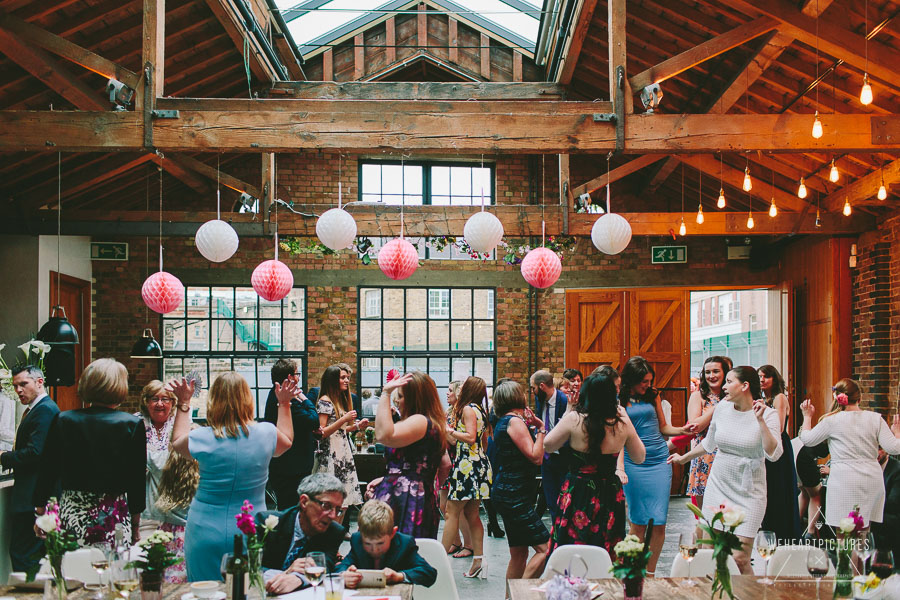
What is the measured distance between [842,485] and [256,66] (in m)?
7.06

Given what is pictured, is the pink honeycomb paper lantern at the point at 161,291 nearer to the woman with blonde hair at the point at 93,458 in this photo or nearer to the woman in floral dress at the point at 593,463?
the woman with blonde hair at the point at 93,458

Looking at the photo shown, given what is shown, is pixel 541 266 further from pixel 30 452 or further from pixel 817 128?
pixel 30 452

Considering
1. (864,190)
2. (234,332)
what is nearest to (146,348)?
(234,332)

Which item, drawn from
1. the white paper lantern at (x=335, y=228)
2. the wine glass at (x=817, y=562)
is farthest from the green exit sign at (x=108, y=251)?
the wine glass at (x=817, y=562)

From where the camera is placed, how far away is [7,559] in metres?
4.68

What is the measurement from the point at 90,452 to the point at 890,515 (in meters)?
4.47

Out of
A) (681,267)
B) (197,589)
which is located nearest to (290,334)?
(681,267)

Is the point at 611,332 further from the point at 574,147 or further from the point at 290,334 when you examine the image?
the point at 574,147

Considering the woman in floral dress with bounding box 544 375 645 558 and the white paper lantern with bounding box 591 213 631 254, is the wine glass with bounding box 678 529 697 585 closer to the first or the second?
the woman in floral dress with bounding box 544 375 645 558

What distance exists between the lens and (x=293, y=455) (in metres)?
4.85

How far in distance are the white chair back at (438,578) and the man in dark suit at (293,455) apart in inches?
69.8

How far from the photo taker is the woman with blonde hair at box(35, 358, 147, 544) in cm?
350

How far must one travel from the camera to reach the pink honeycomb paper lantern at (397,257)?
5906mm

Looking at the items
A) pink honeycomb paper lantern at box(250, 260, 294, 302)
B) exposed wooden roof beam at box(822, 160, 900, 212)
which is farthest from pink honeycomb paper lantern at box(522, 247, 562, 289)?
exposed wooden roof beam at box(822, 160, 900, 212)
